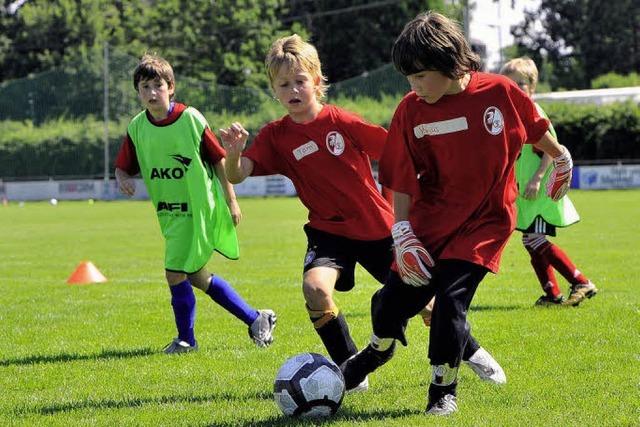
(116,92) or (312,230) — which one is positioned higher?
(312,230)

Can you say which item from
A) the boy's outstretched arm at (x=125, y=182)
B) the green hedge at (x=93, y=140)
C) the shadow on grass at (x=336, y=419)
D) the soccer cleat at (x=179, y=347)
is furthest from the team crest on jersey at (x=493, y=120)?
the green hedge at (x=93, y=140)

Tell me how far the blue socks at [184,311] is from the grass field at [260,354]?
19cm

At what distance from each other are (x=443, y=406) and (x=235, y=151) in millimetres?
1596

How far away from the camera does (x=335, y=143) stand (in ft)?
17.7

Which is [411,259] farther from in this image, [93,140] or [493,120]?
[93,140]

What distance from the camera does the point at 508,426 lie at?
436 cm

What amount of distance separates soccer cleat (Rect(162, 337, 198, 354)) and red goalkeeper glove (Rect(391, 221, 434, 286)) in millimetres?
2606

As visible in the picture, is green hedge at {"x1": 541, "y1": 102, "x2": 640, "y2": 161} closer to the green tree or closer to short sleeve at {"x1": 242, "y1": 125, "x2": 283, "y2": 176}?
the green tree

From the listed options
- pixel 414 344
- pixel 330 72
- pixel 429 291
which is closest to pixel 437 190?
pixel 429 291

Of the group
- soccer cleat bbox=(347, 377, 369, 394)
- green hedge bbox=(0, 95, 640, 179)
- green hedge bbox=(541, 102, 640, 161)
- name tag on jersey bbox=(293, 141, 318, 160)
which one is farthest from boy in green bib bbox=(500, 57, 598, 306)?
green hedge bbox=(541, 102, 640, 161)

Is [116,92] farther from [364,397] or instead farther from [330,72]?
[364,397]

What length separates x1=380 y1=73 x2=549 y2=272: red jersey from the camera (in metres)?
4.50

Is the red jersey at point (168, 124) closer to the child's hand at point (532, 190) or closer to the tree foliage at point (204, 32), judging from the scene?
the child's hand at point (532, 190)

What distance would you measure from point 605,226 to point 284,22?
2000 inches
